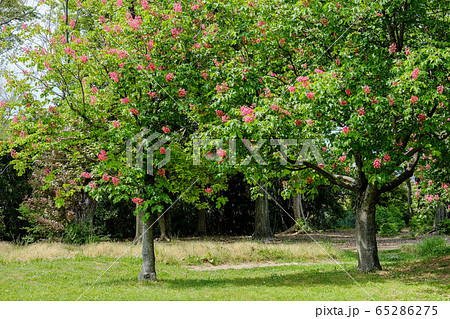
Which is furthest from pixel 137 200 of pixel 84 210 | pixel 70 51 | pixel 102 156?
pixel 84 210

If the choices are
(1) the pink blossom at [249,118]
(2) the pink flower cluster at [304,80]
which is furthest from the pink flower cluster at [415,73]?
(1) the pink blossom at [249,118]

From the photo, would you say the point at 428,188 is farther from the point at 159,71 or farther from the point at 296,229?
the point at 296,229

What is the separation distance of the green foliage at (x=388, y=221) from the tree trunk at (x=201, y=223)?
972 cm

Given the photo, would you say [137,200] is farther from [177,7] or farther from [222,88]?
[177,7]

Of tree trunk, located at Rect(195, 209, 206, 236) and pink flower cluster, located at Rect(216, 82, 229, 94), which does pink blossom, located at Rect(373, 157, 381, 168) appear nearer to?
pink flower cluster, located at Rect(216, 82, 229, 94)

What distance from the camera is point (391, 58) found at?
31.3ft

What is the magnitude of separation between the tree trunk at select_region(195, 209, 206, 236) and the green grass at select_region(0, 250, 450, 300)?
1086 cm

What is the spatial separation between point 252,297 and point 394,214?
19.0m

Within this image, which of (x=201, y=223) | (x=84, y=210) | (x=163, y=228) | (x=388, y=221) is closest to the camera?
(x=84, y=210)

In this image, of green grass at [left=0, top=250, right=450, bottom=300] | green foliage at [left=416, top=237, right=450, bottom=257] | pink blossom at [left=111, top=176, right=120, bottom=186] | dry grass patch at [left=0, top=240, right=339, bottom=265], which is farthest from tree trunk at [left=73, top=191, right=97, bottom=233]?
green foliage at [left=416, top=237, right=450, bottom=257]

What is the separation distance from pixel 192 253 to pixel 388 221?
13.4 m

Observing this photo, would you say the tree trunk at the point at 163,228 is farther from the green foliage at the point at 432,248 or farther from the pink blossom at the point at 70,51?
the pink blossom at the point at 70,51

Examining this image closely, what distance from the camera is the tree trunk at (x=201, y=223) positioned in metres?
24.6

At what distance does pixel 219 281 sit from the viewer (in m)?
10.6
